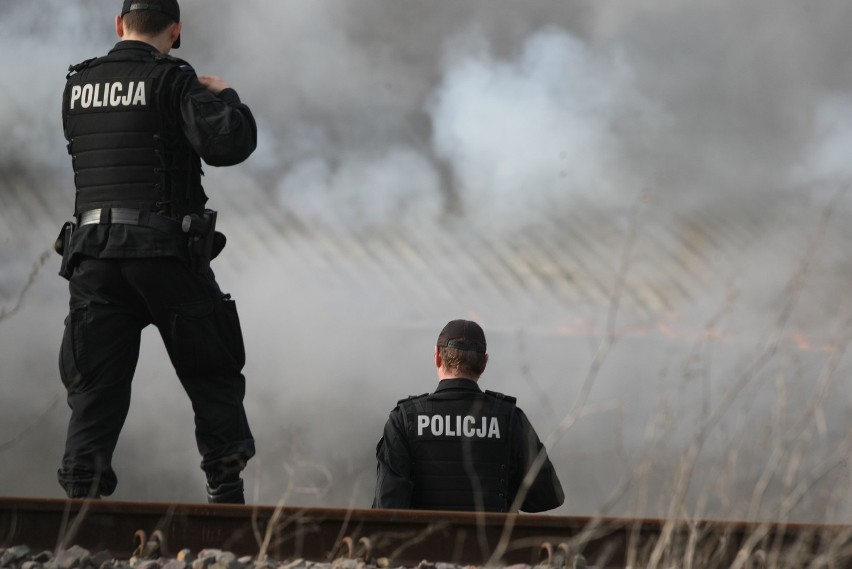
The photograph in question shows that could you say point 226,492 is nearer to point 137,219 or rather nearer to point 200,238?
point 200,238

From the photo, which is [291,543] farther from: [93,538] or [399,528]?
[93,538]

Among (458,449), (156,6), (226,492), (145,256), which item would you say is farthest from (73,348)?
(458,449)

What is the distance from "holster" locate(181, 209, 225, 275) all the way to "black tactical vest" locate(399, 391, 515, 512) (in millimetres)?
863

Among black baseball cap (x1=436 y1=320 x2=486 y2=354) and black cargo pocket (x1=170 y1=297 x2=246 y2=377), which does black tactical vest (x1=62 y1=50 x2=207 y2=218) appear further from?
black baseball cap (x1=436 y1=320 x2=486 y2=354)

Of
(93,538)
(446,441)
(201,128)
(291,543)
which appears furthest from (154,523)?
(201,128)

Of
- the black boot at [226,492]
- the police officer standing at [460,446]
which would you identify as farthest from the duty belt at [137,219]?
the police officer standing at [460,446]

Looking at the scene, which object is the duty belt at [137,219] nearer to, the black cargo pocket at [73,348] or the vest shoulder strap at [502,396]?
→ the black cargo pocket at [73,348]

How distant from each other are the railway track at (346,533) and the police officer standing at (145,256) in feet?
1.85

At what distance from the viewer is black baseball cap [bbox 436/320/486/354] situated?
4152 millimetres

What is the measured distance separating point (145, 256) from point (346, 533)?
1274 millimetres

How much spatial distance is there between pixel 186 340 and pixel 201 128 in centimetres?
74

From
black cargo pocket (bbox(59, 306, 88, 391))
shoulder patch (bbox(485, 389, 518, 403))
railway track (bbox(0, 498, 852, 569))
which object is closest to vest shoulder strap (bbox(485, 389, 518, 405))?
shoulder patch (bbox(485, 389, 518, 403))

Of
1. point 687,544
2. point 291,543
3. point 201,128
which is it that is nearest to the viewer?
point 687,544

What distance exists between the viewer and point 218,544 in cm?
340
